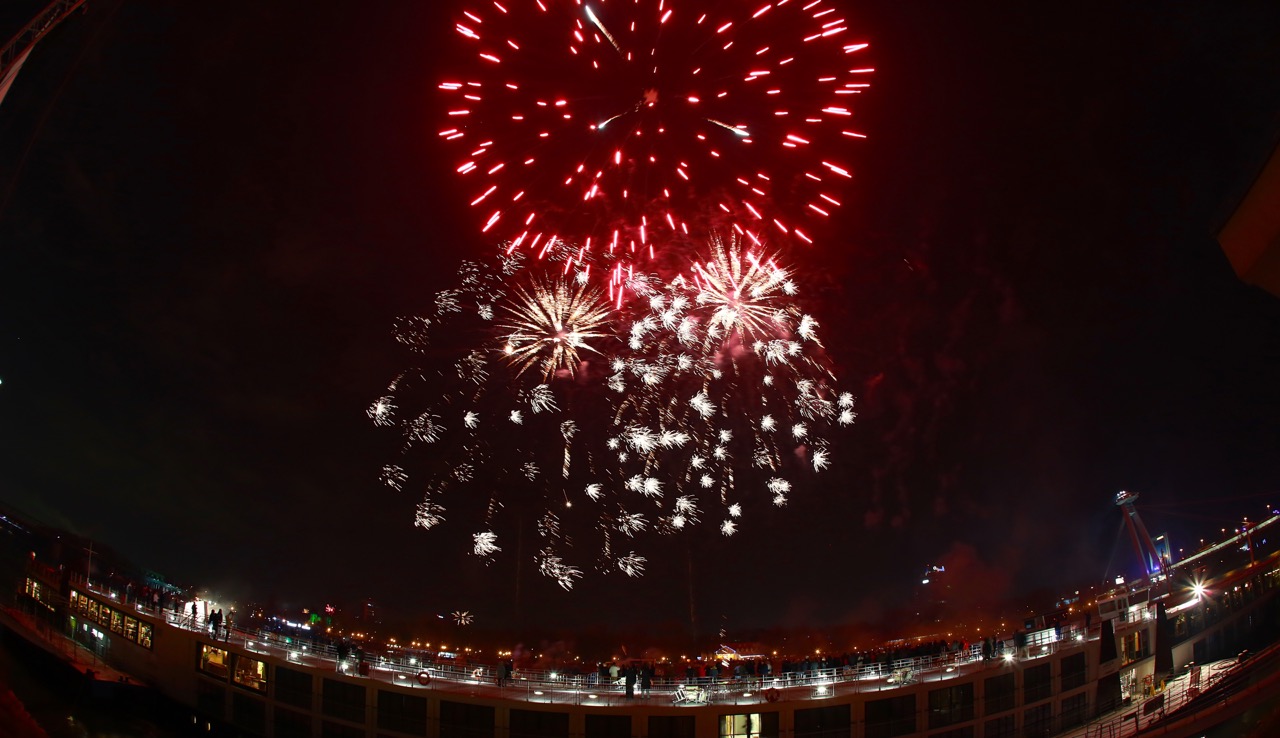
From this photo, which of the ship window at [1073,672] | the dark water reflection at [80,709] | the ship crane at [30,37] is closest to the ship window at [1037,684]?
the ship window at [1073,672]

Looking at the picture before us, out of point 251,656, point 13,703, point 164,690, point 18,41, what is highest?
point 18,41

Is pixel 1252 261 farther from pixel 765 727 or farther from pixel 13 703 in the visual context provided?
pixel 765 727

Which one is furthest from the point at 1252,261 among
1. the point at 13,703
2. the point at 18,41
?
the point at 18,41

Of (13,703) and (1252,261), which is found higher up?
(1252,261)

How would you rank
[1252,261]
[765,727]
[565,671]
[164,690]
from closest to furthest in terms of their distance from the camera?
[1252,261] → [765,727] → [565,671] → [164,690]

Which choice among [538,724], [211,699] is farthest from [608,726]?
[211,699]

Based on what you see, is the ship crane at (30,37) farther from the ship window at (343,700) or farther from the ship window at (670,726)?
the ship window at (670,726)

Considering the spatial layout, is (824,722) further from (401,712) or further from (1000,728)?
(401,712)
